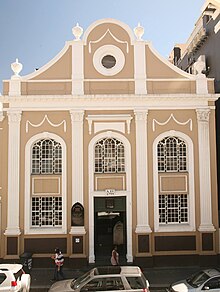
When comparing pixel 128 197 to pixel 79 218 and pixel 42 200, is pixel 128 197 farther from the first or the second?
pixel 42 200

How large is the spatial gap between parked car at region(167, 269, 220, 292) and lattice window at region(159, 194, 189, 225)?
21.7 ft

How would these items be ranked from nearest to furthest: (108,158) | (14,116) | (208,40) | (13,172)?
(13,172)
(14,116)
(108,158)
(208,40)

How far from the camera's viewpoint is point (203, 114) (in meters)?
21.3

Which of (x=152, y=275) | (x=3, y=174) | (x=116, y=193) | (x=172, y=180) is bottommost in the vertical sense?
(x=152, y=275)

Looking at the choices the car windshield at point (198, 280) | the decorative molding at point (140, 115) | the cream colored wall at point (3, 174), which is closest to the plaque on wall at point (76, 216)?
the cream colored wall at point (3, 174)

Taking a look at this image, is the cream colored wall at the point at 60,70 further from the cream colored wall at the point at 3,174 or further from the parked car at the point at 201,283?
the parked car at the point at 201,283

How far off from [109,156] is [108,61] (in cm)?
514

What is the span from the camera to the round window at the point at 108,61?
2186 cm

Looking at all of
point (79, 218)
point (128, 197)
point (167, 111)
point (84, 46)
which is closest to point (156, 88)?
point (167, 111)

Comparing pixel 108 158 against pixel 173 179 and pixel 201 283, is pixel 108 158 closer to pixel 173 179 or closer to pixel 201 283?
pixel 173 179

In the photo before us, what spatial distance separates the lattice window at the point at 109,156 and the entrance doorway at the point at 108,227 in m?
1.56

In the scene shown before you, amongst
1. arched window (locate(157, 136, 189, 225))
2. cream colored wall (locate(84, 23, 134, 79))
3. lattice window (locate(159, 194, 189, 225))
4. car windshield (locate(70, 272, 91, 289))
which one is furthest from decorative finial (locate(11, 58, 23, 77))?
car windshield (locate(70, 272, 91, 289))

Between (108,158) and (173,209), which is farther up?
(108,158)

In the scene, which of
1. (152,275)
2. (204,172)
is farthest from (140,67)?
(152,275)
